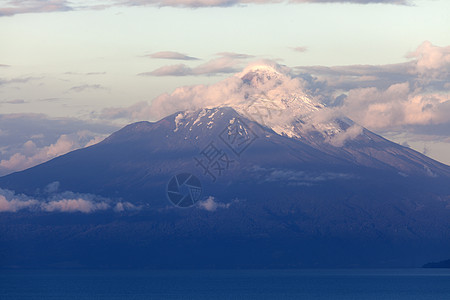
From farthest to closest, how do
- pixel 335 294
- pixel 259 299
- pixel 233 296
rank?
pixel 335 294 < pixel 233 296 < pixel 259 299

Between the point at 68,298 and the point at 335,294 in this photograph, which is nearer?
the point at 68,298

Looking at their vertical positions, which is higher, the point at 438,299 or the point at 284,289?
the point at 438,299

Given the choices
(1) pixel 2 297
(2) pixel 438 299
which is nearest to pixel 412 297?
(2) pixel 438 299

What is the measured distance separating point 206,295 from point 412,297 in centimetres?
4059

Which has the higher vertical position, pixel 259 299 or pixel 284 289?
pixel 259 299

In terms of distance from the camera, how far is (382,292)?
619 feet

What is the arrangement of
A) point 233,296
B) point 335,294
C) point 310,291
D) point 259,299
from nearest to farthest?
1. point 259,299
2. point 233,296
3. point 335,294
4. point 310,291

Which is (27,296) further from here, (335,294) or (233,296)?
(335,294)

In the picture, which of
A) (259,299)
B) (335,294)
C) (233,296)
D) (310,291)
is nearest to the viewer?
(259,299)

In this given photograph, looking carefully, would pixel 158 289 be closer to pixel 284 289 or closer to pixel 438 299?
pixel 284 289

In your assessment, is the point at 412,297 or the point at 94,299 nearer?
the point at 94,299

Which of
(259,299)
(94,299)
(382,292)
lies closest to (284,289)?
(382,292)

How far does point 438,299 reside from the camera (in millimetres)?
166625

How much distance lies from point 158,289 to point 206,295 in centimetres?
2672
